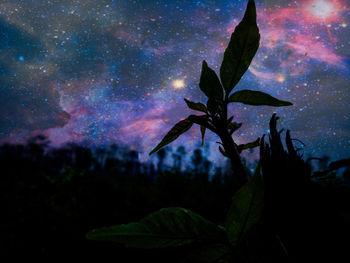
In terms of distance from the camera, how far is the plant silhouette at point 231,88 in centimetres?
47

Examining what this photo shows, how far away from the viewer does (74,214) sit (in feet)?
14.5

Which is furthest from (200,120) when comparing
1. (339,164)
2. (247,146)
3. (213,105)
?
(339,164)

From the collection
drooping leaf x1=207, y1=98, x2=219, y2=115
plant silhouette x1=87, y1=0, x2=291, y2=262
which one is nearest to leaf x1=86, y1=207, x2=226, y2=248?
plant silhouette x1=87, y1=0, x2=291, y2=262

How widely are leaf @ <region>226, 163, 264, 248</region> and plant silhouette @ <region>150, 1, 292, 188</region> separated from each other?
0.07 m

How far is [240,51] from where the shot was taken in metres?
Answer: 0.51

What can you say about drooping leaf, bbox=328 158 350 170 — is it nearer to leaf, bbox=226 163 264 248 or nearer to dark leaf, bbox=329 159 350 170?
dark leaf, bbox=329 159 350 170

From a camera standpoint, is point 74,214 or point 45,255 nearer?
point 45,255

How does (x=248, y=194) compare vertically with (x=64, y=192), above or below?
above

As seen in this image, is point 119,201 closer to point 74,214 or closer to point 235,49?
point 74,214

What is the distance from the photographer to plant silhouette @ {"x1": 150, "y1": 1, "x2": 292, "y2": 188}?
1.54 feet

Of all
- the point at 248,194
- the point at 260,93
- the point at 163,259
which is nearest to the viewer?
the point at 248,194

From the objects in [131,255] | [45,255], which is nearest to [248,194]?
[131,255]

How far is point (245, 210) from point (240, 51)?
385mm

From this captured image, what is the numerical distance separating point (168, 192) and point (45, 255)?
9.04ft
